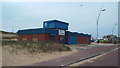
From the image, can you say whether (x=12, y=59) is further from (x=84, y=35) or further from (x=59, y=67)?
(x=84, y=35)

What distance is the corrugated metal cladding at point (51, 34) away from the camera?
31939 millimetres

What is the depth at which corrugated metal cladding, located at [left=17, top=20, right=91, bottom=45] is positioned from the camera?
31.9 m

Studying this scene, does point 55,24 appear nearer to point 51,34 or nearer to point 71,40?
point 51,34

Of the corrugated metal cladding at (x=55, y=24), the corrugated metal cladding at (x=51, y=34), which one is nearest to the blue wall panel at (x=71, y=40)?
the corrugated metal cladding at (x=51, y=34)

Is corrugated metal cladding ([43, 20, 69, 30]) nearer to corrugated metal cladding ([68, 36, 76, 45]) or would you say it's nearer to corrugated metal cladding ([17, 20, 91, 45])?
corrugated metal cladding ([17, 20, 91, 45])

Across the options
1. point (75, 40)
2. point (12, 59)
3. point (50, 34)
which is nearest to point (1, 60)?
point (12, 59)

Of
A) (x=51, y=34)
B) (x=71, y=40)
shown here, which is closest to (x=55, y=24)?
(x=51, y=34)

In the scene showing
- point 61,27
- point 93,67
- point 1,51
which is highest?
point 61,27

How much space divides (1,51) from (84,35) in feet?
124

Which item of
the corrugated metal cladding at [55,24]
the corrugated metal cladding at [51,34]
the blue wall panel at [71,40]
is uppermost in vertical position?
the corrugated metal cladding at [55,24]

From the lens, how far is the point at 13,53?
38.0ft

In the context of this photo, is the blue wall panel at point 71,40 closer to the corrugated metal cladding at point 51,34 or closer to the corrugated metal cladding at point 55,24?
the corrugated metal cladding at point 51,34

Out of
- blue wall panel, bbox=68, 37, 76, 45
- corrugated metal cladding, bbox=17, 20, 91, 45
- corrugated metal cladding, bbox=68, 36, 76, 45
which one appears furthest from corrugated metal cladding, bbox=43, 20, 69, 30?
blue wall panel, bbox=68, 37, 76, 45

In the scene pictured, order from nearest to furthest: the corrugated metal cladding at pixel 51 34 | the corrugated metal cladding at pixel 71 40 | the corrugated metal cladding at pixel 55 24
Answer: the corrugated metal cladding at pixel 51 34 → the corrugated metal cladding at pixel 55 24 → the corrugated metal cladding at pixel 71 40
